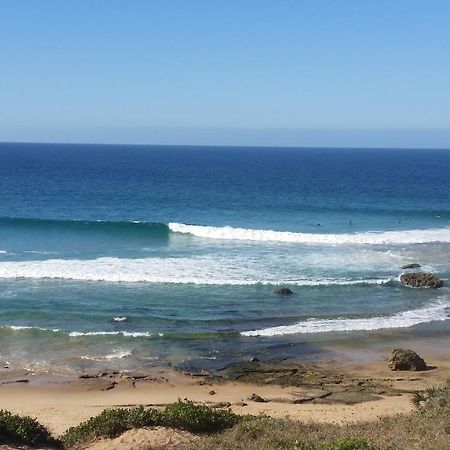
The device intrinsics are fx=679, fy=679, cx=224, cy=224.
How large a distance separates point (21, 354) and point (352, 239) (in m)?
28.1

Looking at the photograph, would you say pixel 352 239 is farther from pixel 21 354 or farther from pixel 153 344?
pixel 21 354

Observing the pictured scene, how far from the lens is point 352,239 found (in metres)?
46.6

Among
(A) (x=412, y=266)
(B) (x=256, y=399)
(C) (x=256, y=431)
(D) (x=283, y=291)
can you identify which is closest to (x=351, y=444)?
(C) (x=256, y=431)

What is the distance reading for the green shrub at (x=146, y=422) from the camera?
1380cm

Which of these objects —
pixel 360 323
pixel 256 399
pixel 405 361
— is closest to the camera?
pixel 256 399

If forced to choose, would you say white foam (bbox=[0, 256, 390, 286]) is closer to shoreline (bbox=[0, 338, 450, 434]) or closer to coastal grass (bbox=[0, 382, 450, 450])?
shoreline (bbox=[0, 338, 450, 434])

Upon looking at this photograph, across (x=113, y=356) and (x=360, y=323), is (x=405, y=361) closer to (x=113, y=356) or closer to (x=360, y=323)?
(x=360, y=323)

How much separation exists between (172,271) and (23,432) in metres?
22.7

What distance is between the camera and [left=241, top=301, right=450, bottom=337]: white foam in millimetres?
26305

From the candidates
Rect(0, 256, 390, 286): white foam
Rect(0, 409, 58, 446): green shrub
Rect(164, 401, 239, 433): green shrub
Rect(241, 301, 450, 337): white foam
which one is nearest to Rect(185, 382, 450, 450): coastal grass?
Rect(164, 401, 239, 433): green shrub

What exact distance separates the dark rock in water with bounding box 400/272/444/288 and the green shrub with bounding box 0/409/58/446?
23268mm

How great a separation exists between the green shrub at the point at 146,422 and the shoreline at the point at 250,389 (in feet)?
10.0

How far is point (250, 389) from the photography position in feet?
68.1

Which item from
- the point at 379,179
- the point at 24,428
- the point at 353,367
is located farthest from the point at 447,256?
the point at 379,179
